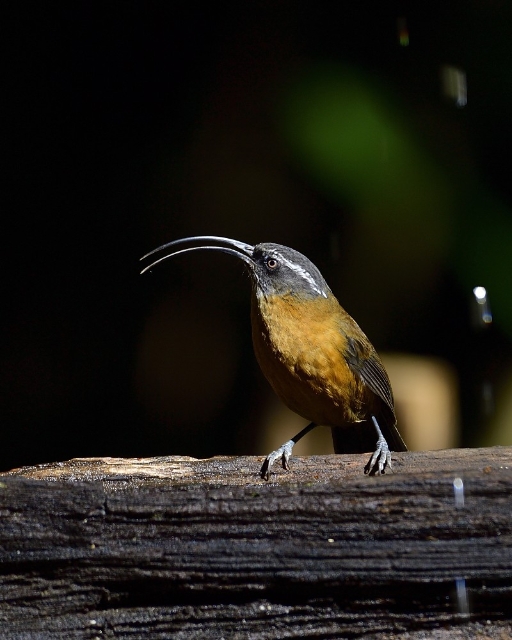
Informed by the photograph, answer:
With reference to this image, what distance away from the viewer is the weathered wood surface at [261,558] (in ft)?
6.46

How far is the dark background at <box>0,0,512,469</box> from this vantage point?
454 centimetres

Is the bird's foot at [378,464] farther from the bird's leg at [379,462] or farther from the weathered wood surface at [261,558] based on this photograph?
the weathered wood surface at [261,558]

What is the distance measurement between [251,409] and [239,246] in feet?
3.83

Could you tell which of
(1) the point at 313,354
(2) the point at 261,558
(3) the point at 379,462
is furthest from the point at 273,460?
(1) the point at 313,354

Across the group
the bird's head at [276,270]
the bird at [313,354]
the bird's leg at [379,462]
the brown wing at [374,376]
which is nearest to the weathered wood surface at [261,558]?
the bird's leg at [379,462]

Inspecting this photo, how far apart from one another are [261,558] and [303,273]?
2215mm

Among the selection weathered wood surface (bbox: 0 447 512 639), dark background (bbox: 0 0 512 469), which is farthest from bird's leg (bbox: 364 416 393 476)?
dark background (bbox: 0 0 512 469)

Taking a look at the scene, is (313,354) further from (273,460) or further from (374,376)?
(273,460)

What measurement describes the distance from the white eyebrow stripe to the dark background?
78 cm

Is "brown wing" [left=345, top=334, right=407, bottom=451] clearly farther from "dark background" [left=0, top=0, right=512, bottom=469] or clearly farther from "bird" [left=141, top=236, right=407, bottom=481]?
"dark background" [left=0, top=0, right=512, bottom=469]

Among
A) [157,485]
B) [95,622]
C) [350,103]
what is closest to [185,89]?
[350,103]

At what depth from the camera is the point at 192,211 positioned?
16.0ft

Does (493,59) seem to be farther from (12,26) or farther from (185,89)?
(12,26)

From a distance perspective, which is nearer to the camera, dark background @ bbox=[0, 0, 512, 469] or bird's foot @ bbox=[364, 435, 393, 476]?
bird's foot @ bbox=[364, 435, 393, 476]
